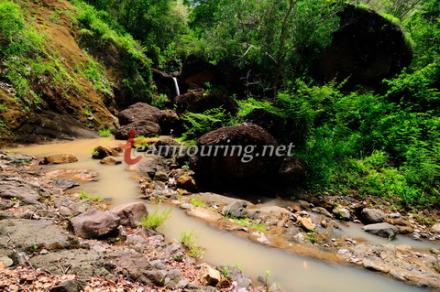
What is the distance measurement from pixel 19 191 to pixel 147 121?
808 cm

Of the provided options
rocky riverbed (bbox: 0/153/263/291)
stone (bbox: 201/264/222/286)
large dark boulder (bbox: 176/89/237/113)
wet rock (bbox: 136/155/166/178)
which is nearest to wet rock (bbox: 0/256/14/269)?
rocky riverbed (bbox: 0/153/263/291)

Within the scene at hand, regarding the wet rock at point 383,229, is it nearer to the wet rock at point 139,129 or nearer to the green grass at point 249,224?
the green grass at point 249,224

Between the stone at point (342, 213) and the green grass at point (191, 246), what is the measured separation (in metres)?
3.89

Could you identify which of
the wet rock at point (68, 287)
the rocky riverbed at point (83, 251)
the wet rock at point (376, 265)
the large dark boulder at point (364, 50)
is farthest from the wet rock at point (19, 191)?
the large dark boulder at point (364, 50)

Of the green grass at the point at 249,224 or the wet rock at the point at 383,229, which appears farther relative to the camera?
the wet rock at the point at 383,229

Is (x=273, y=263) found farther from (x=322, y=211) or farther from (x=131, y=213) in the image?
(x=322, y=211)

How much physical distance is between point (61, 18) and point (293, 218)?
45.0 feet

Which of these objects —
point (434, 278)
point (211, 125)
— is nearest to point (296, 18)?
point (211, 125)

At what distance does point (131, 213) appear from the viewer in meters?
4.95

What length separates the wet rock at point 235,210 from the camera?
6219mm

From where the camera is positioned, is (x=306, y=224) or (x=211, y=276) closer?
(x=211, y=276)

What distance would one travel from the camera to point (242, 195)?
25.2ft

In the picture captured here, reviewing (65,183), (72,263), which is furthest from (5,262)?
(65,183)

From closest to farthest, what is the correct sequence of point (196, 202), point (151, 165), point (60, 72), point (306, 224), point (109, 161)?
point (306, 224) → point (196, 202) → point (109, 161) → point (151, 165) → point (60, 72)
